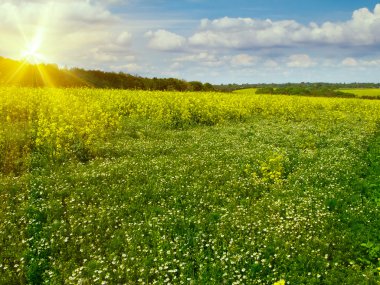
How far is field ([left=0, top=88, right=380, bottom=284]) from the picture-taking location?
838cm

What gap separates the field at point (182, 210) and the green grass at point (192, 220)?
0.04 meters

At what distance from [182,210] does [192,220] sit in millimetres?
951

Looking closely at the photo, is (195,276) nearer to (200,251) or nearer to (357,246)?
(200,251)

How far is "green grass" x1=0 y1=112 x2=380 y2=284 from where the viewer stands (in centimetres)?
832

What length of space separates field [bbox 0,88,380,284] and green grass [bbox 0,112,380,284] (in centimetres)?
4

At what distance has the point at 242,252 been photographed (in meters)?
8.87

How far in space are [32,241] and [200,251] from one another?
460 centimetres

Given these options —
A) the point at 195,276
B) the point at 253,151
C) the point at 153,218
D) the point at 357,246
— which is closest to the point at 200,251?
the point at 195,276

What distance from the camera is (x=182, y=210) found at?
1141 centimetres

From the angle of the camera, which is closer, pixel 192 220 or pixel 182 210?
pixel 192 220

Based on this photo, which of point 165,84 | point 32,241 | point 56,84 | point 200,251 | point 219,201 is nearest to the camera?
point 200,251

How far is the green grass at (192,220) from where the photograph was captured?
27.3ft

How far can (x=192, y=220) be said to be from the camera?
1052 centimetres

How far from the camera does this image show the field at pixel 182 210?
8.38 meters
